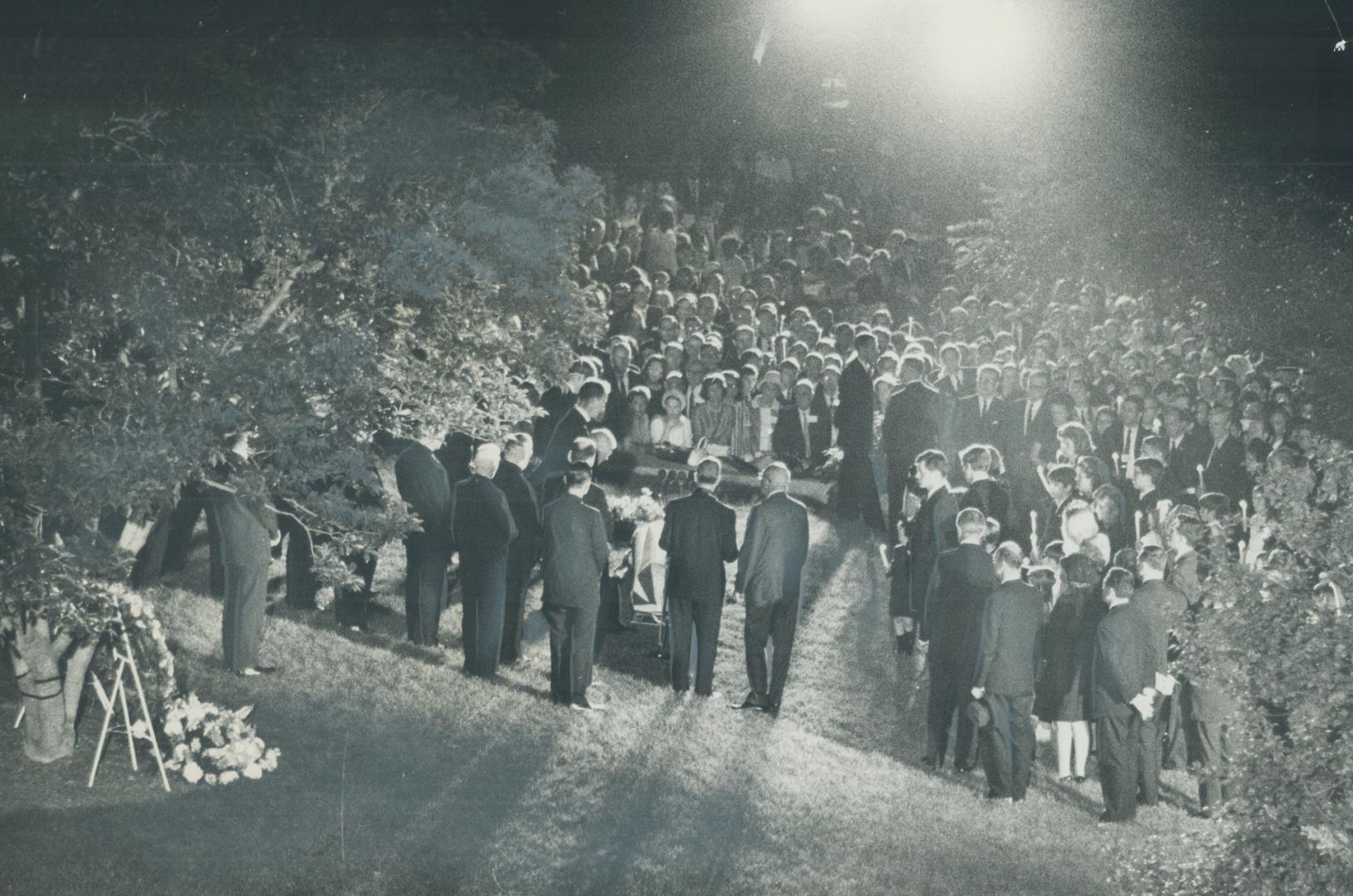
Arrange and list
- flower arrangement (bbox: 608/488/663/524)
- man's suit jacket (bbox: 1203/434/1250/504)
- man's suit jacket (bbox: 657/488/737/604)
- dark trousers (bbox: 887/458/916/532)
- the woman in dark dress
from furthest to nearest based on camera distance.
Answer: dark trousers (bbox: 887/458/916/532) < flower arrangement (bbox: 608/488/663/524) < man's suit jacket (bbox: 1203/434/1250/504) < man's suit jacket (bbox: 657/488/737/604) < the woman in dark dress

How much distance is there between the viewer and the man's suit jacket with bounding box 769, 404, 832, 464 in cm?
927

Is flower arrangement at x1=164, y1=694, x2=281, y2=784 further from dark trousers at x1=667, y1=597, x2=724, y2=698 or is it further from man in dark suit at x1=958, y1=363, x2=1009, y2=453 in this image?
man in dark suit at x1=958, y1=363, x2=1009, y2=453

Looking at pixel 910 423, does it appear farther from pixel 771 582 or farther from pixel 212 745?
pixel 212 745

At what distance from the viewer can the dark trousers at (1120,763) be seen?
746cm

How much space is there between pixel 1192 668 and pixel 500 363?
4505mm

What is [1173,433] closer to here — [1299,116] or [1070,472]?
[1070,472]

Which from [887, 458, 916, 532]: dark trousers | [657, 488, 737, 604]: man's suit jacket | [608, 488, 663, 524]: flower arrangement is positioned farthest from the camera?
[887, 458, 916, 532]: dark trousers

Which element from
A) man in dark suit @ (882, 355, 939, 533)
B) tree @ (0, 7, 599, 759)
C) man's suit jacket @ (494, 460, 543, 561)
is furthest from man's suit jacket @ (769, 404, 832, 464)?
man's suit jacket @ (494, 460, 543, 561)

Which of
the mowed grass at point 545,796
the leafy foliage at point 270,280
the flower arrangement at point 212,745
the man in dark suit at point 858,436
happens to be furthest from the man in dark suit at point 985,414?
the flower arrangement at point 212,745

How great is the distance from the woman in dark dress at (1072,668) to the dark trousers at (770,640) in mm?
1543

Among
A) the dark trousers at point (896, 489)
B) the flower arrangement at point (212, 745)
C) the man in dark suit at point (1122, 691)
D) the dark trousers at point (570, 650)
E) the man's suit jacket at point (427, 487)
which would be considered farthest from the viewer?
the dark trousers at point (896, 489)

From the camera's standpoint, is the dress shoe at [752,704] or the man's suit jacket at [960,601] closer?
the man's suit jacket at [960,601]

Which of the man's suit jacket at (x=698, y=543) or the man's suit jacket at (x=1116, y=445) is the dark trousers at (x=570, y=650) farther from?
the man's suit jacket at (x=1116, y=445)

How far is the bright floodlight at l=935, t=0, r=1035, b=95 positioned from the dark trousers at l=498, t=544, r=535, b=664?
4658mm
